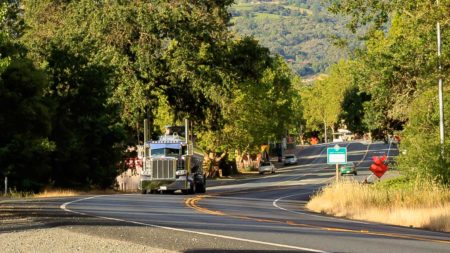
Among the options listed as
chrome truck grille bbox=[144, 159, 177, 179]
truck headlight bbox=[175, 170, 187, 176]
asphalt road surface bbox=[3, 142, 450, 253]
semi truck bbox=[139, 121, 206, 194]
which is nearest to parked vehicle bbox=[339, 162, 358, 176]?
semi truck bbox=[139, 121, 206, 194]

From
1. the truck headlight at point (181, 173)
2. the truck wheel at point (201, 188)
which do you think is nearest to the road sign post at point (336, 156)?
the truck headlight at point (181, 173)

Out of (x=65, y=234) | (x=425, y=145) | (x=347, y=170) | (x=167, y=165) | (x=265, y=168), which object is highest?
(x=425, y=145)

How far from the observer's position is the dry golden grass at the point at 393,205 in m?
28.9

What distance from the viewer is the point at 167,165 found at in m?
48.2

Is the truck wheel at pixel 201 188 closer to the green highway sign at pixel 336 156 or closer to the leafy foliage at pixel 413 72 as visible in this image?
the leafy foliage at pixel 413 72

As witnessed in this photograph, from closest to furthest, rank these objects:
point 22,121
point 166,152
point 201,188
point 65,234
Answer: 1. point 65,234
2. point 166,152
3. point 22,121
4. point 201,188

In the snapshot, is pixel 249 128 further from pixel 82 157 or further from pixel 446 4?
pixel 446 4

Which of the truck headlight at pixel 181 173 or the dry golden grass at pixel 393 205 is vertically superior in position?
the truck headlight at pixel 181 173

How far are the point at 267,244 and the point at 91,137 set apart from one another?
4038 centimetres

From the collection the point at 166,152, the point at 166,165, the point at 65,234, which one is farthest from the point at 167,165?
the point at 65,234

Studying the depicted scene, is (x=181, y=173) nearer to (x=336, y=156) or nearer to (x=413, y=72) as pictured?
(x=336, y=156)

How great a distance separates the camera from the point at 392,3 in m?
40.2

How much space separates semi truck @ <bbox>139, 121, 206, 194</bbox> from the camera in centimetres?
4828

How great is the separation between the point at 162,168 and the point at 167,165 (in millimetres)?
329
